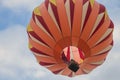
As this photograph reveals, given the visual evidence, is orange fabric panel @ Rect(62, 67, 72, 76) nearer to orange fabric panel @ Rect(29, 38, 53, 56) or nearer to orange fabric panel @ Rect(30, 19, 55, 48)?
orange fabric panel @ Rect(29, 38, 53, 56)

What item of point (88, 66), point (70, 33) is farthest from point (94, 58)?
point (70, 33)

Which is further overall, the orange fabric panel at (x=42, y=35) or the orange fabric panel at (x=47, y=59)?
the orange fabric panel at (x=47, y=59)

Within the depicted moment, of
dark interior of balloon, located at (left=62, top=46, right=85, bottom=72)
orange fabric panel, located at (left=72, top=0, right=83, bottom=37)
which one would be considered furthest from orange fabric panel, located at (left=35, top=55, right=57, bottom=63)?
orange fabric panel, located at (left=72, top=0, right=83, bottom=37)

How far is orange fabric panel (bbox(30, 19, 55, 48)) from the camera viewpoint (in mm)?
23328

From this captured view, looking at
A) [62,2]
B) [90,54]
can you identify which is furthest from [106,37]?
[62,2]

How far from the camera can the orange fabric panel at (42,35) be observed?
76.5ft

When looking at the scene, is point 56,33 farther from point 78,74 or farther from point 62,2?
point 78,74

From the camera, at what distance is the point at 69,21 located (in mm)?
23078

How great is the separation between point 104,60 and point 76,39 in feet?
8.50

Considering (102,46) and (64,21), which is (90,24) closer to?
(64,21)

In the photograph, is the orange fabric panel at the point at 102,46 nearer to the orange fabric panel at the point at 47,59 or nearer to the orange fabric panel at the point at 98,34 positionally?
the orange fabric panel at the point at 98,34

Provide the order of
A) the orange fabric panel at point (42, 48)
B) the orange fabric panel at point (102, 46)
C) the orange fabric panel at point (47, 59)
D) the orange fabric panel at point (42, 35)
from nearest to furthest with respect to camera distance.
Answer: the orange fabric panel at point (42, 35) → the orange fabric panel at point (42, 48) → the orange fabric panel at point (102, 46) → the orange fabric panel at point (47, 59)

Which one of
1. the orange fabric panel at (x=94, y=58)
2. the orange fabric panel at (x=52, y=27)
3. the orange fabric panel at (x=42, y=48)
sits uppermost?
the orange fabric panel at (x=52, y=27)

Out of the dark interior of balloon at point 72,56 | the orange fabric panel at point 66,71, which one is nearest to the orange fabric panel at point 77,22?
the dark interior of balloon at point 72,56
